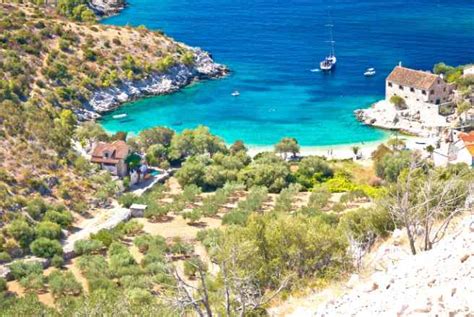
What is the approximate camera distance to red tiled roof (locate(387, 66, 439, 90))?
77.4m

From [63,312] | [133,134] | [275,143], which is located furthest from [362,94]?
[63,312]

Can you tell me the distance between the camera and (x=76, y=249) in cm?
4669

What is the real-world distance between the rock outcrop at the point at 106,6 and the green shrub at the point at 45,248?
93418mm

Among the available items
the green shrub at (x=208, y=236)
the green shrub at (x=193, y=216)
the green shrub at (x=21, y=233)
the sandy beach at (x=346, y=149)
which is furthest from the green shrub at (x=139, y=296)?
the sandy beach at (x=346, y=149)

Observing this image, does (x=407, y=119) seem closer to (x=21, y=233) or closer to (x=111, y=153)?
(x=111, y=153)

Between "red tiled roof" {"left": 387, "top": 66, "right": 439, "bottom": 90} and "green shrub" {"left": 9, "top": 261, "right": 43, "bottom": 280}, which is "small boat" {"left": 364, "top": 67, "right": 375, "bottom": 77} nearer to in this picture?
"red tiled roof" {"left": 387, "top": 66, "right": 439, "bottom": 90}

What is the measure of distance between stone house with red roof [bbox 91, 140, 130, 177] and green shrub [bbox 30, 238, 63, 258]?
16.4m

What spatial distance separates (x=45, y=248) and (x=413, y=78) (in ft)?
158

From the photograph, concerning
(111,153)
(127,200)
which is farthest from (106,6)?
(127,200)

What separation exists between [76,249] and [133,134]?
97.9ft

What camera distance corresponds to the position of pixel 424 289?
1798 cm

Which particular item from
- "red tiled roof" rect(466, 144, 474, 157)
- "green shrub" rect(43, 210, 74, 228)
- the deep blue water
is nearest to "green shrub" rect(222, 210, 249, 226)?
"green shrub" rect(43, 210, 74, 228)

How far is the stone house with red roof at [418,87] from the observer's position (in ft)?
254

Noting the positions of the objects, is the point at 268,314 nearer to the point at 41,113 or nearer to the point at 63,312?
the point at 63,312
